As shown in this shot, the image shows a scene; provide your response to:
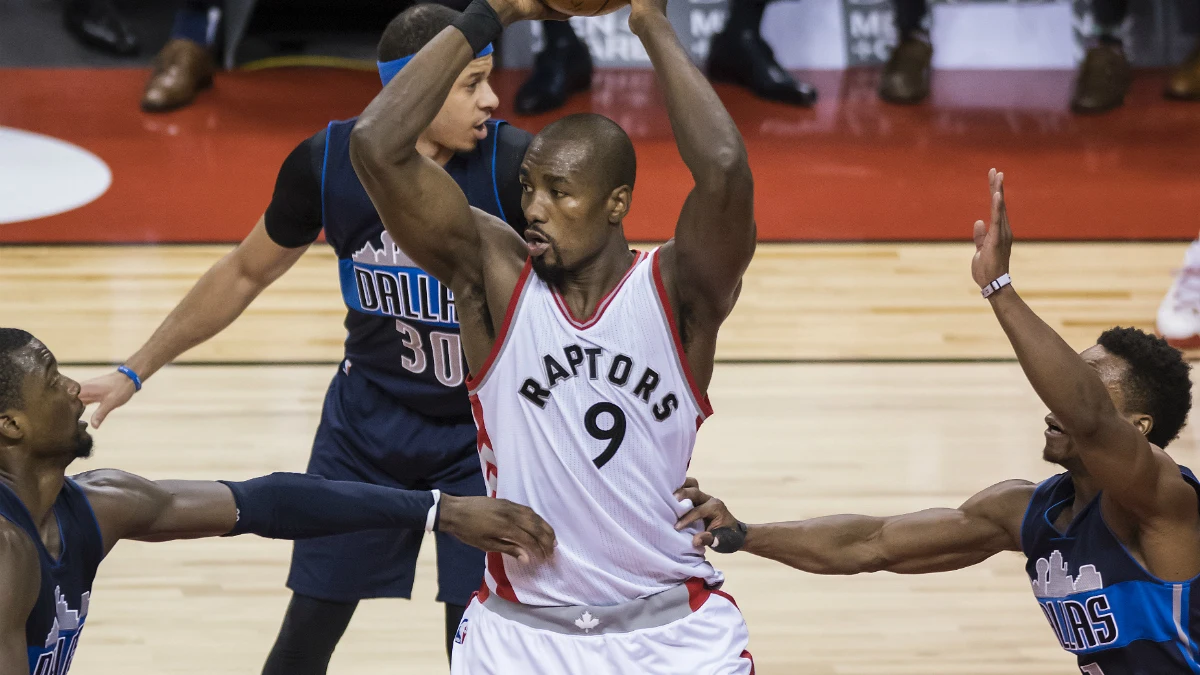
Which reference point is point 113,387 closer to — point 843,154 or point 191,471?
point 191,471

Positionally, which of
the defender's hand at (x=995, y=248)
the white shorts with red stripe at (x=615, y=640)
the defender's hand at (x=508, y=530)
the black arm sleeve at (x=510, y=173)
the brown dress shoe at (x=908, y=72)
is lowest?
the brown dress shoe at (x=908, y=72)

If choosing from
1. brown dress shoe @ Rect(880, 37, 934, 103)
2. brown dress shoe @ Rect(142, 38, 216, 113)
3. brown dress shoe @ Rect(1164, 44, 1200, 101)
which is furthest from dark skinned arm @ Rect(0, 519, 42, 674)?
brown dress shoe @ Rect(1164, 44, 1200, 101)

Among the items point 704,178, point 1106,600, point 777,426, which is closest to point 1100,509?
point 1106,600

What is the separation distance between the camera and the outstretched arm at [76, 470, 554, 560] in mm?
2945

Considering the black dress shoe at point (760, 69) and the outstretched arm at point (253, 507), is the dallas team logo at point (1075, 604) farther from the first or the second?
the black dress shoe at point (760, 69)

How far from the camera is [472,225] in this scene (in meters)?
2.73

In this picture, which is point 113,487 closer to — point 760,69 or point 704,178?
point 704,178

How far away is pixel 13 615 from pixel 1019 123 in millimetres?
8108

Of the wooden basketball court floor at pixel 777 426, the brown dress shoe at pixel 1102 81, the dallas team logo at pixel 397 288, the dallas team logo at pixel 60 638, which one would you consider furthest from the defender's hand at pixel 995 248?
the brown dress shoe at pixel 1102 81

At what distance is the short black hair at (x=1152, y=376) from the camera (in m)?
2.92

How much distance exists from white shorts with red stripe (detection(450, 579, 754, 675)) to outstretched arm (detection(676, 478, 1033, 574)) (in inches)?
17.7

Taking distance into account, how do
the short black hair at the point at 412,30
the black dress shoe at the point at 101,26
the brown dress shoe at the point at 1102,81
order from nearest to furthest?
the short black hair at the point at 412,30 → the brown dress shoe at the point at 1102,81 → the black dress shoe at the point at 101,26

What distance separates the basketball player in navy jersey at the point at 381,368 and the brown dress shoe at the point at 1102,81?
276 inches

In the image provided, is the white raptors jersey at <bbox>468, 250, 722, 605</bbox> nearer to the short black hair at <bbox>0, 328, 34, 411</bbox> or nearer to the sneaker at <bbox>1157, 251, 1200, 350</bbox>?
the short black hair at <bbox>0, 328, 34, 411</bbox>
